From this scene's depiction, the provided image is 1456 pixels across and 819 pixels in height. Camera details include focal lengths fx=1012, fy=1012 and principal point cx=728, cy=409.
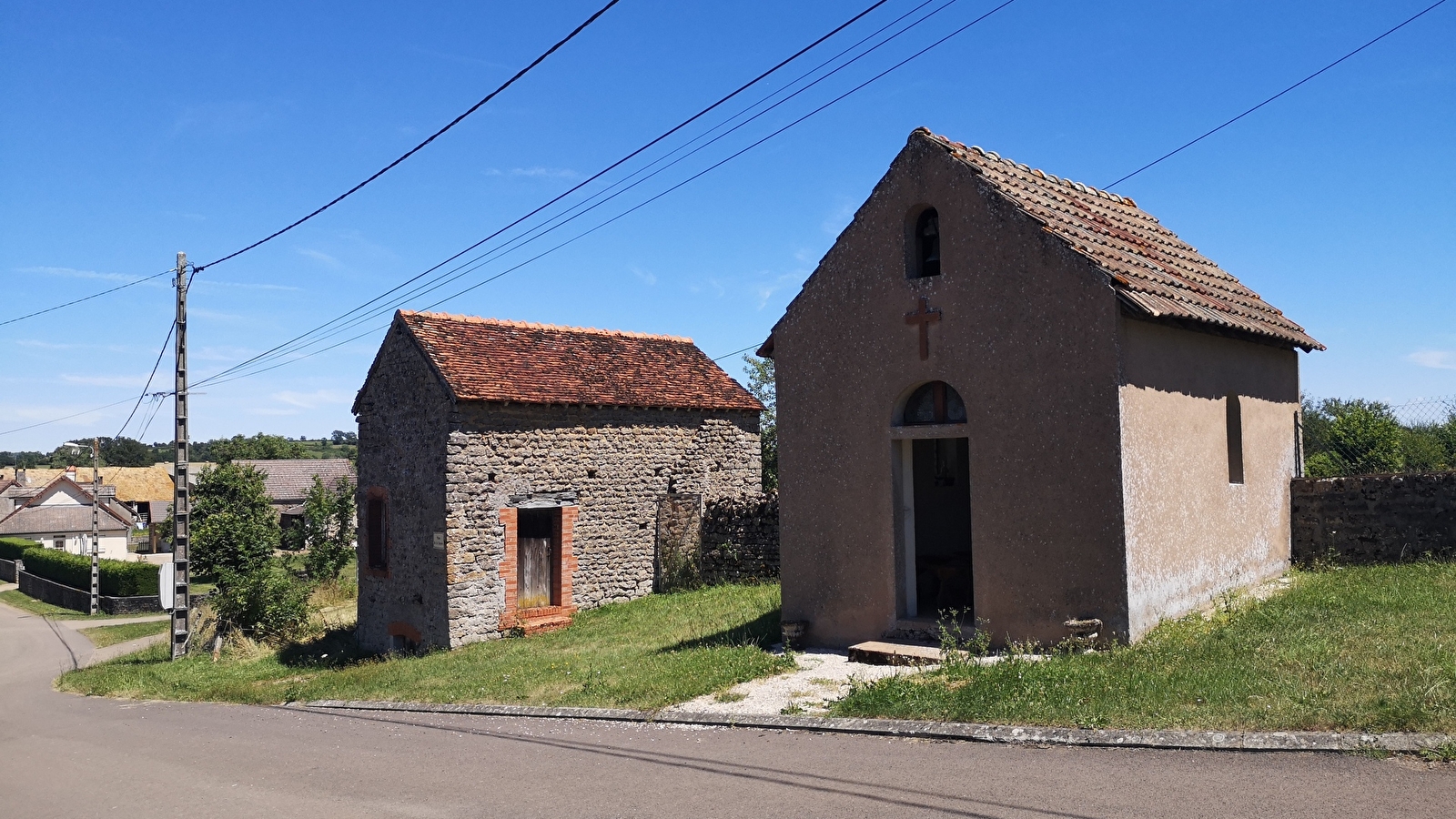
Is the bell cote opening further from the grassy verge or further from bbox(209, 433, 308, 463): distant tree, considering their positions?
bbox(209, 433, 308, 463): distant tree

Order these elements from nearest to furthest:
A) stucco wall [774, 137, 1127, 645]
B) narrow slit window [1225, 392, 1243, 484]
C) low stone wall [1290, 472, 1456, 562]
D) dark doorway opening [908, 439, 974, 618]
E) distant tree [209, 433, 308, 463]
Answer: stucco wall [774, 137, 1127, 645]
low stone wall [1290, 472, 1456, 562]
narrow slit window [1225, 392, 1243, 484]
dark doorway opening [908, 439, 974, 618]
distant tree [209, 433, 308, 463]

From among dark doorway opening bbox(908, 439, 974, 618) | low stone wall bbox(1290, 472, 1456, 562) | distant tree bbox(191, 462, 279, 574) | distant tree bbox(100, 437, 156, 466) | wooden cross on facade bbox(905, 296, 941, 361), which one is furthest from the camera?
distant tree bbox(100, 437, 156, 466)

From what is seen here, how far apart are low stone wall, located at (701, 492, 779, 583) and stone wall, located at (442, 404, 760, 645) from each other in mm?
835

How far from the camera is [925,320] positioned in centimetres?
1193

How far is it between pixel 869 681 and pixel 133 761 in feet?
25.7

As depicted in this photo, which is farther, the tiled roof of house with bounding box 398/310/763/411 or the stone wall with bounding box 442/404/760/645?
the tiled roof of house with bounding box 398/310/763/411

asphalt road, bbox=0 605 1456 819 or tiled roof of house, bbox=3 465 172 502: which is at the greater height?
tiled roof of house, bbox=3 465 172 502

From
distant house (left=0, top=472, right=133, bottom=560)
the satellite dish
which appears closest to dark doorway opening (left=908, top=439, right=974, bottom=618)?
the satellite dish

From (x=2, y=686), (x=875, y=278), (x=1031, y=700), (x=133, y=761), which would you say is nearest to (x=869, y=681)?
(x=1031, y=700)

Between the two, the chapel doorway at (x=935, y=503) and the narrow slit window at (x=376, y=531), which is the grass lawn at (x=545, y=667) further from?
the chapel doorway at (x=935, y=503)

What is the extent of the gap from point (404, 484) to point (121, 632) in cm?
1892

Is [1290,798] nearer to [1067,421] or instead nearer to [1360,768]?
[1360,768]

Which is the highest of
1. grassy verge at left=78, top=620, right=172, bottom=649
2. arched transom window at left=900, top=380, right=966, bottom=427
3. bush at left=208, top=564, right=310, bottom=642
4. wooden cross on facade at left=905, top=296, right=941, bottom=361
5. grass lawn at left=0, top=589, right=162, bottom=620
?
wooden cross on facade at left=905, top=296, right=941, bottom=361

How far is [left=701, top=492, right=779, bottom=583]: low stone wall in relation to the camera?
20.5m
